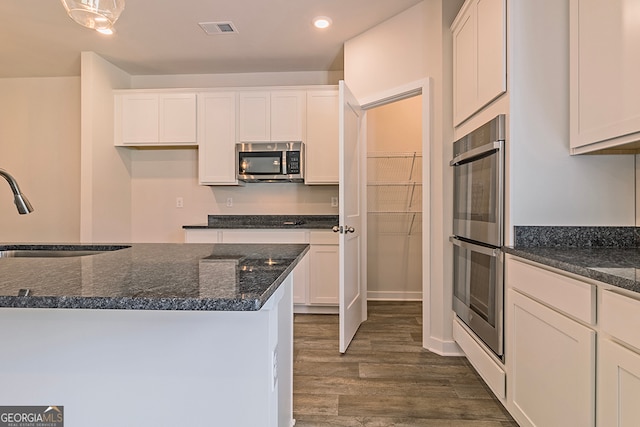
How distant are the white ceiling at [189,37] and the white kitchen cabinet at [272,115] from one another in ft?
1.29

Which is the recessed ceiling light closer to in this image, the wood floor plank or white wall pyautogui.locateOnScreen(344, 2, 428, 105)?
white wall pyautogui.locateOnScreen(344, 2, 428, 105)

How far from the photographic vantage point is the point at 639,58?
4.28 feet

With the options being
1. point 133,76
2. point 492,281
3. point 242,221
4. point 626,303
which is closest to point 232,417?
point 626,303

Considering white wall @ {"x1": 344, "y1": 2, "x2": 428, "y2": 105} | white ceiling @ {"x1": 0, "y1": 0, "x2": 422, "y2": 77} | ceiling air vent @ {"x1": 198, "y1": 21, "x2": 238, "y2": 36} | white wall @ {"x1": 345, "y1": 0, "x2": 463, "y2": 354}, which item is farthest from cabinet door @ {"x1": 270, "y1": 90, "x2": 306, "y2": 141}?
white wall @ {"x1": 345, "y1": 0, "x2": 463, "y2": 354}

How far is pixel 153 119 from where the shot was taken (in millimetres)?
3926

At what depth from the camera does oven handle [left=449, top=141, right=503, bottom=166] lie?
1834mm

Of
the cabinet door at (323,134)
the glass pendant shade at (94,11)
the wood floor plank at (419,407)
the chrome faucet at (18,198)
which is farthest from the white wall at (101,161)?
the wood floor plank at (419,407)

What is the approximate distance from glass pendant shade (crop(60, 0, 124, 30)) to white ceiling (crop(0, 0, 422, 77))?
125 cm

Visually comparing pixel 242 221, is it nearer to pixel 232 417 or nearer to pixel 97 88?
pixel 97 88

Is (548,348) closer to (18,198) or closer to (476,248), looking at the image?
(476,248)

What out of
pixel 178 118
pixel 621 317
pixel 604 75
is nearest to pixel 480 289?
pixel 621 317

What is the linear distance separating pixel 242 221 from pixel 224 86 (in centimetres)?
158

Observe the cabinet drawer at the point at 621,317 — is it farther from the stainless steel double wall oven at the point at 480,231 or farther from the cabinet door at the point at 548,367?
the stainless steel double wall oven at the point at 480,231

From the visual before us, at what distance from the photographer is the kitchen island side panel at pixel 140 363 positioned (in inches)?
38.9
